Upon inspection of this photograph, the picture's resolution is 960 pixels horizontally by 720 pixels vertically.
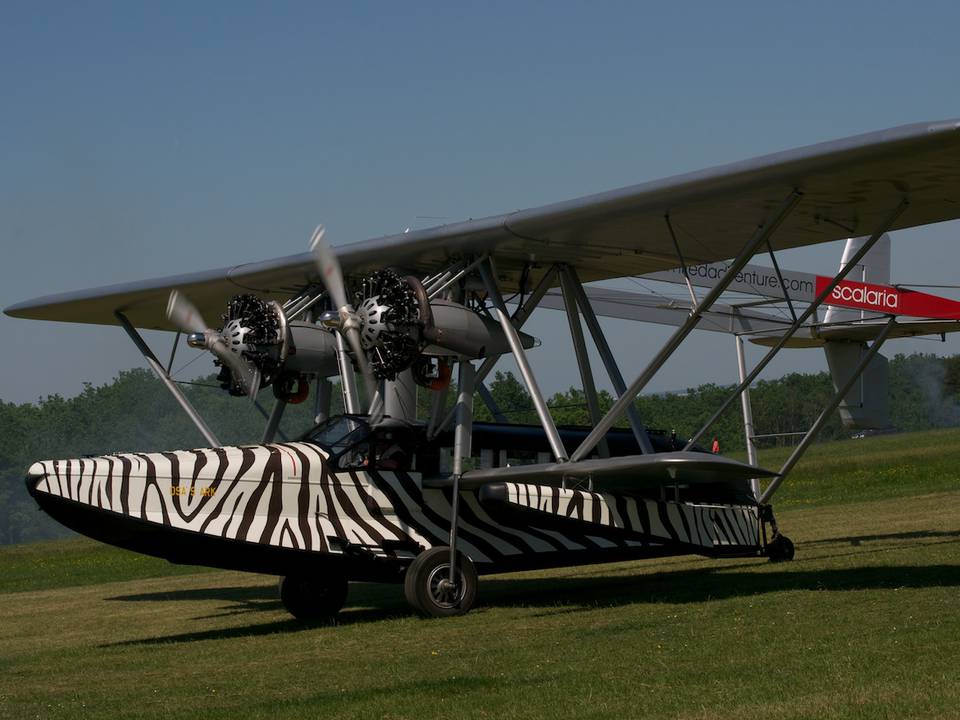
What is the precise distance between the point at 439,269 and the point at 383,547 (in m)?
3.54

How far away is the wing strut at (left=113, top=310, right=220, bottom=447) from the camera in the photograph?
615 inches

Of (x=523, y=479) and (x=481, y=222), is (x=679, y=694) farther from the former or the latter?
(x=481, y=222)

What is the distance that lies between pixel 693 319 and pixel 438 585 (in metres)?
3.64

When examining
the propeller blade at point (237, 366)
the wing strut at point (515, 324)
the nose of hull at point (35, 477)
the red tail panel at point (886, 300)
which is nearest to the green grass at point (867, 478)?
the red tail panel at point (886, 300)

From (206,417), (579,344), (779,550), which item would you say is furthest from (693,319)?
(206,417)

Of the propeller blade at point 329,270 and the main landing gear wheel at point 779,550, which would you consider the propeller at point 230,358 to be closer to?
the propeller blade at point 329,270

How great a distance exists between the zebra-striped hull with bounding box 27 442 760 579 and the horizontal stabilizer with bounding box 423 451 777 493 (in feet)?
0.49

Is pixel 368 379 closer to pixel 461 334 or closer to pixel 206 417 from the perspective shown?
pixel 461 334

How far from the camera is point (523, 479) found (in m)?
13.0

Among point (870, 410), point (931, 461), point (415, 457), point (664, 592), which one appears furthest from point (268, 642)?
point (931, 461)

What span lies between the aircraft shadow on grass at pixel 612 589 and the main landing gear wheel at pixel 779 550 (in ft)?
1.02

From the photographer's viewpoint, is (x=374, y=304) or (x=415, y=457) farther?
(x=415, y=457)

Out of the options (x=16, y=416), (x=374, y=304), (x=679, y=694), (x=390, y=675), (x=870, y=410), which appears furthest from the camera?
(x=16, y=416)

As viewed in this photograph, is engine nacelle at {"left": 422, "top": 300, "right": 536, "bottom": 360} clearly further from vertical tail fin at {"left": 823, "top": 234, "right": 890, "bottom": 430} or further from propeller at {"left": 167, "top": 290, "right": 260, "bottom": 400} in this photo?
vertical tail fin at {"left": 823, "top": 234, "right": 890, "bottom": 430}
